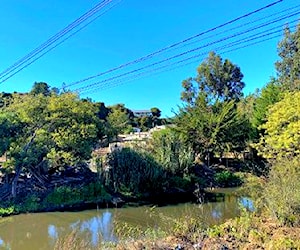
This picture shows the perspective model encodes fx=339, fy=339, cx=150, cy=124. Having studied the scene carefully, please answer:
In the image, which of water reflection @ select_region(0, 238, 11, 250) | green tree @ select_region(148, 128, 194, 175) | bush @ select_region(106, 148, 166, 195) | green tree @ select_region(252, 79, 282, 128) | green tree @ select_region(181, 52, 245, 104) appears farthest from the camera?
green tree @ select_region(181, 52, 245, 104)

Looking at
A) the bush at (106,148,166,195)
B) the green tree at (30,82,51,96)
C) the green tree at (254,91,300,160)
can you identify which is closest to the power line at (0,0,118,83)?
the bush at (106,148,166,195)

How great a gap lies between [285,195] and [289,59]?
1945 centimetres

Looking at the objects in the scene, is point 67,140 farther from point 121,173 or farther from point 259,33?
point 259,33

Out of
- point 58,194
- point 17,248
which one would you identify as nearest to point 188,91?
point 58,194

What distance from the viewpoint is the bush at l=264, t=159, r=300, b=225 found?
6.45 metres

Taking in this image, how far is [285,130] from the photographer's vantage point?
1103cm

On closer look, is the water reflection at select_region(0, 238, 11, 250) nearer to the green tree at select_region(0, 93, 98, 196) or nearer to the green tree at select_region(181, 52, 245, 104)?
the green tree at select_region(0, 93, 98, 196)

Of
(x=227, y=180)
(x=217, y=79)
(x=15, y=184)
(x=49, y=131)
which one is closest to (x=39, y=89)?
(x=217, y=79)

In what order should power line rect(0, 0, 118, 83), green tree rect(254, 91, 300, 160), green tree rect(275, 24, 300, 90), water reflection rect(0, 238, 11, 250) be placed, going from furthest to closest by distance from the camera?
green tree rect(275, 24, 300, 90)
green tree rect(254, 91, 300, 160)
water reflection rect(0, 238, 11, 250)
power line rect(0, 0, 118, 83)

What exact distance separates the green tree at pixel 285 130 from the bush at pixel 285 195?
9.38 ft

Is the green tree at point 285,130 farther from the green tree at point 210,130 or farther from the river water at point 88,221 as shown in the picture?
the green tree at point 210,130

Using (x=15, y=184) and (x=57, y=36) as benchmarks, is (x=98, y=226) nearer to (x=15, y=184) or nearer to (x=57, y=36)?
(x=15, y=184)

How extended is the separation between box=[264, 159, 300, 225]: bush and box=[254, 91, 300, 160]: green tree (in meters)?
2.86

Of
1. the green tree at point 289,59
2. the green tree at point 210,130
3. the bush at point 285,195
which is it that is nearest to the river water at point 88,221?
the bush at point 285,195
